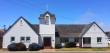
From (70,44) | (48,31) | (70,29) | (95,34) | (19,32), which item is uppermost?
(70,29)

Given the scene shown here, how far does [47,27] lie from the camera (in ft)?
193

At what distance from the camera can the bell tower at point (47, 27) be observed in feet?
192

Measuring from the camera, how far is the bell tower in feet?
192

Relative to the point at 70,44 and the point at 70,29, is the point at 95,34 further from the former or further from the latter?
the point at 70,29

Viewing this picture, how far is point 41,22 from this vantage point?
59.0 metres

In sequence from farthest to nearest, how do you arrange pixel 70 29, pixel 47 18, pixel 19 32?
pixel 70 29 → pixel 47 18 → pixel 19 32

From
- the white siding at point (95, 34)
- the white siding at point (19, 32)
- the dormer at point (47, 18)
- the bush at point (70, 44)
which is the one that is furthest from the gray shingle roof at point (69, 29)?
the white siding at point (19, 32)

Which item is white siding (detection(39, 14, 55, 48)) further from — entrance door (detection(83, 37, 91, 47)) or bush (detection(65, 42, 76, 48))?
entrance door (detection(83, 37, 91, 47))

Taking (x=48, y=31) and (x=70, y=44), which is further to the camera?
(x=70, y=44)

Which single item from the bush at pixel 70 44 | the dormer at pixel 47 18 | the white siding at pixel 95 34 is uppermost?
the dormer at pixel 47 18

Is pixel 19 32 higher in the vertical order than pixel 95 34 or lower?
higher

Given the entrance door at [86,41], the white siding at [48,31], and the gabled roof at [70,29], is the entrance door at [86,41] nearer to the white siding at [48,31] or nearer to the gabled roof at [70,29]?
the gabled roof at [70,29]

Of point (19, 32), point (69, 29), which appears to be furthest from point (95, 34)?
point (19, 32)

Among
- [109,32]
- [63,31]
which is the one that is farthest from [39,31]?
[109,32]
